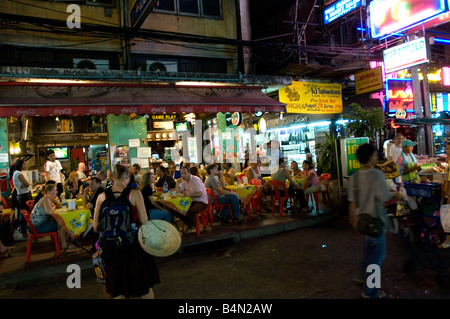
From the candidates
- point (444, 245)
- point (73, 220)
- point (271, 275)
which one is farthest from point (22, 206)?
point (444, 245)

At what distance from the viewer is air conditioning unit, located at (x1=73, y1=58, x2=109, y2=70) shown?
1060cm

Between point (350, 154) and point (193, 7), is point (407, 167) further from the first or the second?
point (193, 7)

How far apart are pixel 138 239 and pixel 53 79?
772 centimetres

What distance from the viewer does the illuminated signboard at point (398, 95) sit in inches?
615

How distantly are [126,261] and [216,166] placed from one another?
4.81 m

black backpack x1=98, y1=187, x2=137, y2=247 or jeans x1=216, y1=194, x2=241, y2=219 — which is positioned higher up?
black backpack x1=98, y1=187, x2=137, y2=247

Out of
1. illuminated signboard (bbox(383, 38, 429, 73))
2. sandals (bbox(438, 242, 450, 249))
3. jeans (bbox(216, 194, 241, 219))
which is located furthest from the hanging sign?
sandals (bbox(438, 242, 450, 249))

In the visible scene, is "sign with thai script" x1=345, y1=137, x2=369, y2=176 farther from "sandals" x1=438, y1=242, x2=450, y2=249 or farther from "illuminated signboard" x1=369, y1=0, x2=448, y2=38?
"illuminated signboard" x1=369, y1=0, x2=448, y2=38

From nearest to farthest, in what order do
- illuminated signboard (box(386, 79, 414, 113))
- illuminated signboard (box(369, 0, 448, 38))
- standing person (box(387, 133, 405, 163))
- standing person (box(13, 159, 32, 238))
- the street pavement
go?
the street pavement
standing person (box(13, 159, 32, 238))
standing person (box(387, 133, 405, 163))
illuminated signboard (box(369, 0, 448, 38))
illuminated signboard (box(386, 79, 414, 113))

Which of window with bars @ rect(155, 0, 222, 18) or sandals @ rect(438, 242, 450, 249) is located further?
window with bars @ rect(155, 0, 222, 18)

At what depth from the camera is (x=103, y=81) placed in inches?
396

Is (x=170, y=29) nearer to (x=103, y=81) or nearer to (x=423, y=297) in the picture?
(x=103, y=81)

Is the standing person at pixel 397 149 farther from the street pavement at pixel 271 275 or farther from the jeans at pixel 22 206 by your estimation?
the jeans at pixel 22 206

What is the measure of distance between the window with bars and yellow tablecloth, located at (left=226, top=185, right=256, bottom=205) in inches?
293
